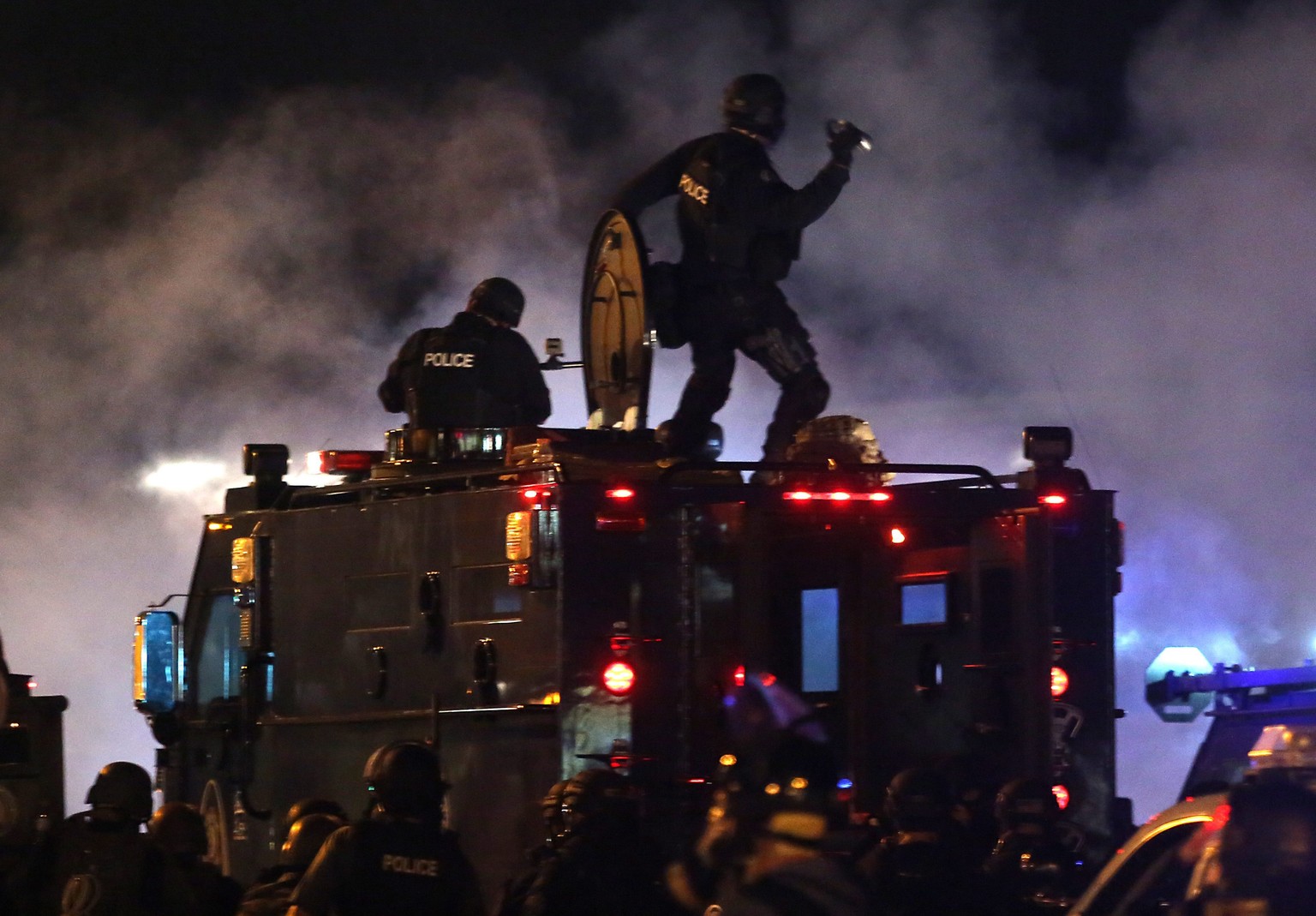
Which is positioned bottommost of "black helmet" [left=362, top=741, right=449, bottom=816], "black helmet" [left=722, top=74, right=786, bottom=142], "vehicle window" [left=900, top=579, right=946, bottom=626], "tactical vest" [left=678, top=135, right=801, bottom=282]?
"black helmet" [left=362, top=741, right=449, bottom=816]

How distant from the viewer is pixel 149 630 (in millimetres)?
10727

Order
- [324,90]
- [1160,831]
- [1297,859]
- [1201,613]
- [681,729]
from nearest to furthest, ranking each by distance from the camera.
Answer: [1297,859]
[1160,831]
[681,729]
[1201,613]
[324,90]

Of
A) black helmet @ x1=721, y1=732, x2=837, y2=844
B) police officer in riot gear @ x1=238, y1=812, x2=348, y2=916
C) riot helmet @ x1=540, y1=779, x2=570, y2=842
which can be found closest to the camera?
black helmet @ x1=721, y1=732, x2=837, y2=844

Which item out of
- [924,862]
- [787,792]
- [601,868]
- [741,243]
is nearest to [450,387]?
[741,243]

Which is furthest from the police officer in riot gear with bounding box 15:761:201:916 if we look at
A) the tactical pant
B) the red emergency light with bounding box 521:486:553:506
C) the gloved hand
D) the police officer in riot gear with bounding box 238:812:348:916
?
the gloved hand

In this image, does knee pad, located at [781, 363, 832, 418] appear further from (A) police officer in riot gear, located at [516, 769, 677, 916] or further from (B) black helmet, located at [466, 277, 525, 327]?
(A) police officer in riot gear, located at [516, 769, 677, 916]

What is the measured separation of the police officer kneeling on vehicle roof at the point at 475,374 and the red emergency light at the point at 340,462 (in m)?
0.32

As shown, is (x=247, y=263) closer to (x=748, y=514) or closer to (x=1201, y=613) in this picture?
(x=1201, y=613)

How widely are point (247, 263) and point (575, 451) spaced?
10655mm

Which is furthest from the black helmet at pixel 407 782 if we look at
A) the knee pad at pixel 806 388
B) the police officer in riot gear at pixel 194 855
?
the knee pad at pixel 806 388

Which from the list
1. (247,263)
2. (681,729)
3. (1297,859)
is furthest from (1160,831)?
(247,263)

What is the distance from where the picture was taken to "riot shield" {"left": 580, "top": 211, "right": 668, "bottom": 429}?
1003 centimetres

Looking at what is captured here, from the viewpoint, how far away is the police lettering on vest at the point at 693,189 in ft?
33.2

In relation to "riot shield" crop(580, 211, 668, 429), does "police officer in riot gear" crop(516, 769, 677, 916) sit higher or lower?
lower
